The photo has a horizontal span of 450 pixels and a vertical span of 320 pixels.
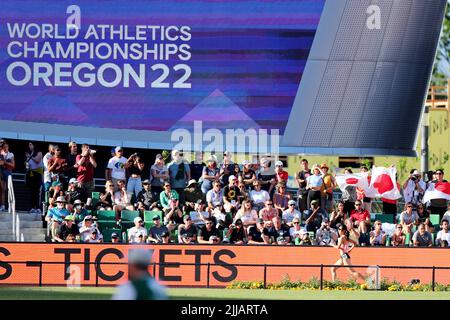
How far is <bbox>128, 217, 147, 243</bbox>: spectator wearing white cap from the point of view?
29.6m

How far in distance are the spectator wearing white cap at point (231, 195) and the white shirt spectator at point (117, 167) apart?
207 cm

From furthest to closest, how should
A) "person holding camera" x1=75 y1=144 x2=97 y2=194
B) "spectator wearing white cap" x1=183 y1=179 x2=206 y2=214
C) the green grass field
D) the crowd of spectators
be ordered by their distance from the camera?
"spectator wearing white cap" x1=183 y1=179 x2=206 y2=214
"person holding camera" x1=75 y1=144 x2=97 y2=194
the crowd of spectators
the green grass field

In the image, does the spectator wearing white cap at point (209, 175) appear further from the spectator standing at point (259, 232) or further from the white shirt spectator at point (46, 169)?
the white shirt spectator at point (46, 169)

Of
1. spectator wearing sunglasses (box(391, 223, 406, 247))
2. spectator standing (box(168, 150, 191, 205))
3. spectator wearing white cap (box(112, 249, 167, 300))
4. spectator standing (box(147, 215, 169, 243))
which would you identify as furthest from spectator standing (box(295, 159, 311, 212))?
spectator wearing white cap (box(112, 249, 167, 300))

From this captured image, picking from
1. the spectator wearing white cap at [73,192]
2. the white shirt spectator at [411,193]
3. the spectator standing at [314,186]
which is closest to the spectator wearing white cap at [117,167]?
the spectator wearing white cap at [73,192]

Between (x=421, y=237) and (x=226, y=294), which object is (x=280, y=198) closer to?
(x=421, y=237)

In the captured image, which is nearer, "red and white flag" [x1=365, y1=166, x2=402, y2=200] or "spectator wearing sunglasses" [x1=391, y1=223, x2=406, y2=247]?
"spectator wearing sunglasses" [x1=391, y1=223, x2=406, y2=247]

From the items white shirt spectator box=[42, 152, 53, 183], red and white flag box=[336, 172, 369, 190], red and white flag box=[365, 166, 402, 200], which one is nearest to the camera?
white shirt spectator box=[42, 152, 53, 183]

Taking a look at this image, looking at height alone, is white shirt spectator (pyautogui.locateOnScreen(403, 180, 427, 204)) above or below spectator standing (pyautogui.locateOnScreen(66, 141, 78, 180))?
below

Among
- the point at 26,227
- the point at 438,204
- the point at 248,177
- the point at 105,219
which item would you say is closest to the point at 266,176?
the point at 248,177

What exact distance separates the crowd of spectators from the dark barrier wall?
46cm

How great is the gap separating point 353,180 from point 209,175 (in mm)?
3099

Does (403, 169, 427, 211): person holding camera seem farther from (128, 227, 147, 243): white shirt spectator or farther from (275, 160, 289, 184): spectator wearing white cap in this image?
(128, 227, 147, 243): white shirt spectator
